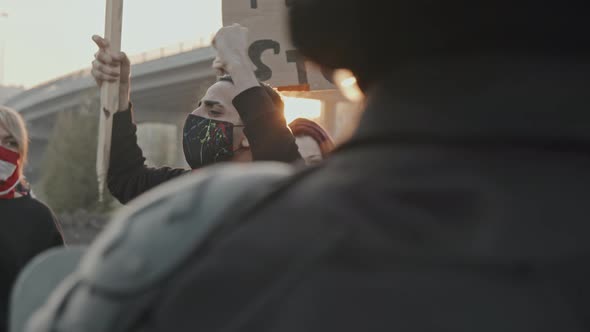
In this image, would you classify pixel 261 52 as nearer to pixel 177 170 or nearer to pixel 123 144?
pixel 177 170

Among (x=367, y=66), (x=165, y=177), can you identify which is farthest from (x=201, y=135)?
(x=367, y=66)

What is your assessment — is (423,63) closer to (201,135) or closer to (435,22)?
(435,22)

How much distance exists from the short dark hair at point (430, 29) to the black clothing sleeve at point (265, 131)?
216 cm

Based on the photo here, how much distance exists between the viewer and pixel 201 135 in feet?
12.2

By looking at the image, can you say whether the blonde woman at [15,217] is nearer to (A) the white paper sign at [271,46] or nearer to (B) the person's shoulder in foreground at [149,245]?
(A) the white paper sign at [271,46]

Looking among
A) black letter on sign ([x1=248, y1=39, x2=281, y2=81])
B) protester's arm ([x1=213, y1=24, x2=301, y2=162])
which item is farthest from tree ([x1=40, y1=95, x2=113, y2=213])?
protester's arm ([x1=213, y1=24, x2=301, y2=162])

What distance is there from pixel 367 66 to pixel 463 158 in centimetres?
18

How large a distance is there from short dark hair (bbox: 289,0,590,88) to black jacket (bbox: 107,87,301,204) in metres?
2.16

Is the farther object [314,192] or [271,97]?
[271,97]

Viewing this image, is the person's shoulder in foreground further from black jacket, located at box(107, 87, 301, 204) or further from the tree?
the tree

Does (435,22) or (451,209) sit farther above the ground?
(435,22)

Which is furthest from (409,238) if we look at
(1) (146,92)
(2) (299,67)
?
(1) (146,92)

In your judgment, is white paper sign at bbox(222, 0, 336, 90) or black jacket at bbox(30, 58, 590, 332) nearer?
black jacket at bbox(30, 58, 590, 332)

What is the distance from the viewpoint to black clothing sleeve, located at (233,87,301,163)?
3145 mm
